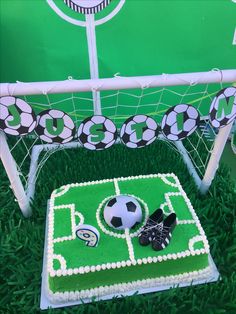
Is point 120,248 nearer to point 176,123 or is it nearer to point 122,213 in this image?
point 122,213

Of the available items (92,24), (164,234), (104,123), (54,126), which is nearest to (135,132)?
(104,123)

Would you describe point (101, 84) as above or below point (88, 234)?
above

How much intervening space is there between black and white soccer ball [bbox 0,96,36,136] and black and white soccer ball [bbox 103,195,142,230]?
0.59m

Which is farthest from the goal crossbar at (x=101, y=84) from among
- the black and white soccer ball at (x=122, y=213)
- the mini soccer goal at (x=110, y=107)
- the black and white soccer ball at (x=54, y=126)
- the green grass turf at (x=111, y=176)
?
the green grass turf at (x=111, y=176)

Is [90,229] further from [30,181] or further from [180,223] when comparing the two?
[30,181]

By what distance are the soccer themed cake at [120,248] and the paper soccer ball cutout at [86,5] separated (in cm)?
115

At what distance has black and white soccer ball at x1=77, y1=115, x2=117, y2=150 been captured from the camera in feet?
5.29

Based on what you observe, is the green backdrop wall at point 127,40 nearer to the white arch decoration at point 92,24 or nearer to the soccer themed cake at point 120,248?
the white arch decoration at point 92,24

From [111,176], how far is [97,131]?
0.89 m

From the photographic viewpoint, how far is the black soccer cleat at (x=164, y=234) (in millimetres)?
1680

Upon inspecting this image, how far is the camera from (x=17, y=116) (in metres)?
1.53

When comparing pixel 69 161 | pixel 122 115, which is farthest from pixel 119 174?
pixel 122 115

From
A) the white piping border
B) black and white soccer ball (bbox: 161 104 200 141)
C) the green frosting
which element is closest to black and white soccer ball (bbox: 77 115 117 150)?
black and white soccer ball (bbox: 161 104 200 141)

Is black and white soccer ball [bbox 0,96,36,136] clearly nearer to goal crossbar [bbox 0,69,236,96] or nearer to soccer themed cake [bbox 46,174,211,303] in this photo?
goal crossbar [bbox 0,69,236,96]
